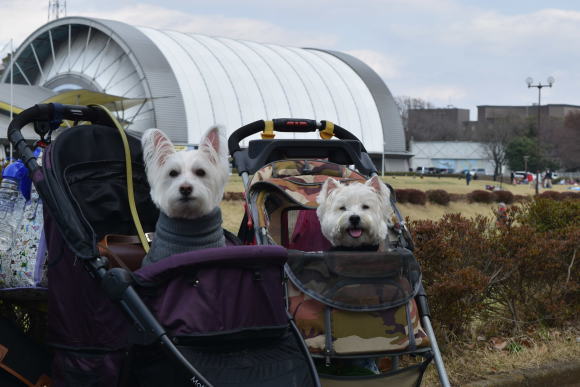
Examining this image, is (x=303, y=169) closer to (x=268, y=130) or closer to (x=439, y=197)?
(x=268, y=130)

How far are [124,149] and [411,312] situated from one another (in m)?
1.92

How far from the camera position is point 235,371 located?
3.20m

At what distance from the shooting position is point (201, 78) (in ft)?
124

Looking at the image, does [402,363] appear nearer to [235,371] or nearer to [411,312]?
[411,312]

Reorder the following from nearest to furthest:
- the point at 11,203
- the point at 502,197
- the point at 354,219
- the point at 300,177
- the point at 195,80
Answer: the point at 11,203, the point at 354,219, the point at 300,177, the point at 502,197, the point at 195,80

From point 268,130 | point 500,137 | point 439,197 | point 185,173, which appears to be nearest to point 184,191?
point 185,173

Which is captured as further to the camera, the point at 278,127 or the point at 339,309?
the point at 278,127

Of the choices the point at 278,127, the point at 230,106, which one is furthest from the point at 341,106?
the point at 278,127

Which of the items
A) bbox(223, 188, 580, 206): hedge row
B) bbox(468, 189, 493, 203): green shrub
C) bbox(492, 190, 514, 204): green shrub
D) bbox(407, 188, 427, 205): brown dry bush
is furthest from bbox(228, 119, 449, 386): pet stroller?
bbox(492, 190, 514, 204): green shrub

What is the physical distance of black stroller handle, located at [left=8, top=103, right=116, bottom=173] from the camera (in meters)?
3.89

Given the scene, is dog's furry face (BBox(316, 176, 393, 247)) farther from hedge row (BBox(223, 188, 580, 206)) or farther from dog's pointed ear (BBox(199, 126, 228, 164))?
hedge row (BBox(223, 188, 580, 206))

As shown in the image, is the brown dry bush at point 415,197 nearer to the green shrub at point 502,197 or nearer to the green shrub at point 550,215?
the green shrub at point 502,197

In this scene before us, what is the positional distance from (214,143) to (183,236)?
60cm

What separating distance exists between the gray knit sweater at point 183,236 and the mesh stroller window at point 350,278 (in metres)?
0.46
